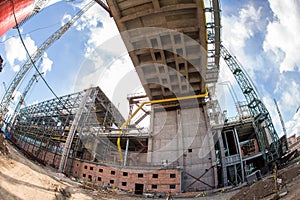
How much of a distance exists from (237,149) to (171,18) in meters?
18.1

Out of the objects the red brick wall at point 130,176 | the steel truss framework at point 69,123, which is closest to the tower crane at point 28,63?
the steel truss framework at point 69,123

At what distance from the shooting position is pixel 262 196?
9875mm

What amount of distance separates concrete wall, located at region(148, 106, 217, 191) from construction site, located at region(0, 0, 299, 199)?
4.4 inches

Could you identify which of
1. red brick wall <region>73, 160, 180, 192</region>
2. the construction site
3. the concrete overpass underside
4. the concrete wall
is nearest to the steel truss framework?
the construction site

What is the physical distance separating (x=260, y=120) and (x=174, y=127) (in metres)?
11.8

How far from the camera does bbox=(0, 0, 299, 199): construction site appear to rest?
1603 centimetres

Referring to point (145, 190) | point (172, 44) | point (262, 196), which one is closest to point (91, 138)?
point (145, 190)

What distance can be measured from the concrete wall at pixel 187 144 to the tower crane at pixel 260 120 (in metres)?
7.17

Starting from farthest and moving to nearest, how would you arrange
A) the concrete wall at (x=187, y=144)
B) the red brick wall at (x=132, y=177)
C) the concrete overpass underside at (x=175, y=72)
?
the concrete wall at (x=187, y=144) → the red brick wall at (x=132, y=177) → the concrete overpass underside at (x=175, y=72)

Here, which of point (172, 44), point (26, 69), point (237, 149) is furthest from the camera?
point (26, 69)

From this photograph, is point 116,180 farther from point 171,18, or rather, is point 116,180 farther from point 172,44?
point 171,18

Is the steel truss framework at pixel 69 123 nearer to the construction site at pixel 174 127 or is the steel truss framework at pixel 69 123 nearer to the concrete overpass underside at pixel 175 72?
the construction site at pixel 174 127

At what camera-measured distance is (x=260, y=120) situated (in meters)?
25.6

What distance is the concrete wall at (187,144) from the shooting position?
69.6 ft
